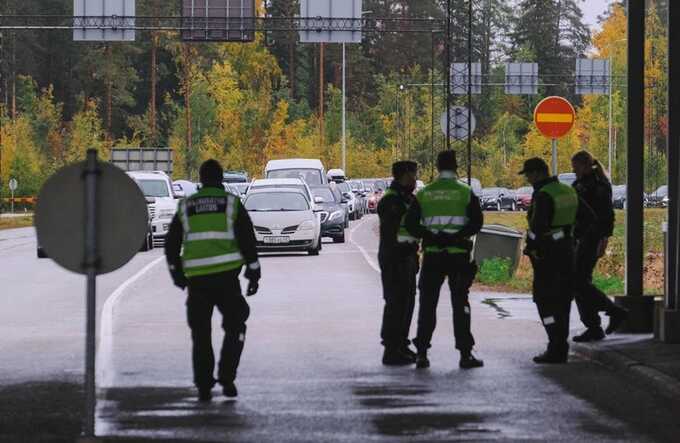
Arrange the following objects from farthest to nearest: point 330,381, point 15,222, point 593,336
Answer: point 15,222, point 593,336, point 330,381

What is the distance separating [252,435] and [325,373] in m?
3.65

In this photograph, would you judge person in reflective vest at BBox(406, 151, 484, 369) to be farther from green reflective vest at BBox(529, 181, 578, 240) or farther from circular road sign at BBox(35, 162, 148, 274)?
circular road sign at BBox(35, 162, 148, 274)

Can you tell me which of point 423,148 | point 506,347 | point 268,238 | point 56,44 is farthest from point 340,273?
point 56,44

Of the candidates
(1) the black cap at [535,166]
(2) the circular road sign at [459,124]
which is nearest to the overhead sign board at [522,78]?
(2) the circular road sign at [459,124]

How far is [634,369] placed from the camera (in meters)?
14.1

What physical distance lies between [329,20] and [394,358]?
38.4m

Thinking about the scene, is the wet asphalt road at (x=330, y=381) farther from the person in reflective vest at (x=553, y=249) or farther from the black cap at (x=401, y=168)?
the black cap at (x=401, y=168)

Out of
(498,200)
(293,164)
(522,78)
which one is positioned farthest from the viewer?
(498,200)

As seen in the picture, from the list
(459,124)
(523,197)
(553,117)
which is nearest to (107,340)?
(553,117)

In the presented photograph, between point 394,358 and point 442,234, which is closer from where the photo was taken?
point 442,234

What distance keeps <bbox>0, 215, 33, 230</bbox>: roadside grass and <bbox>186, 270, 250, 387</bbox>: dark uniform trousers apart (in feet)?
174

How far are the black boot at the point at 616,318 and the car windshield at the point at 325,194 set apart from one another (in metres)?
28.6

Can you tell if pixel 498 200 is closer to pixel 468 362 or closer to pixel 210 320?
pixel 468 362

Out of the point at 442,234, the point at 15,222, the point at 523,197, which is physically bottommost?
the point at 15,222
